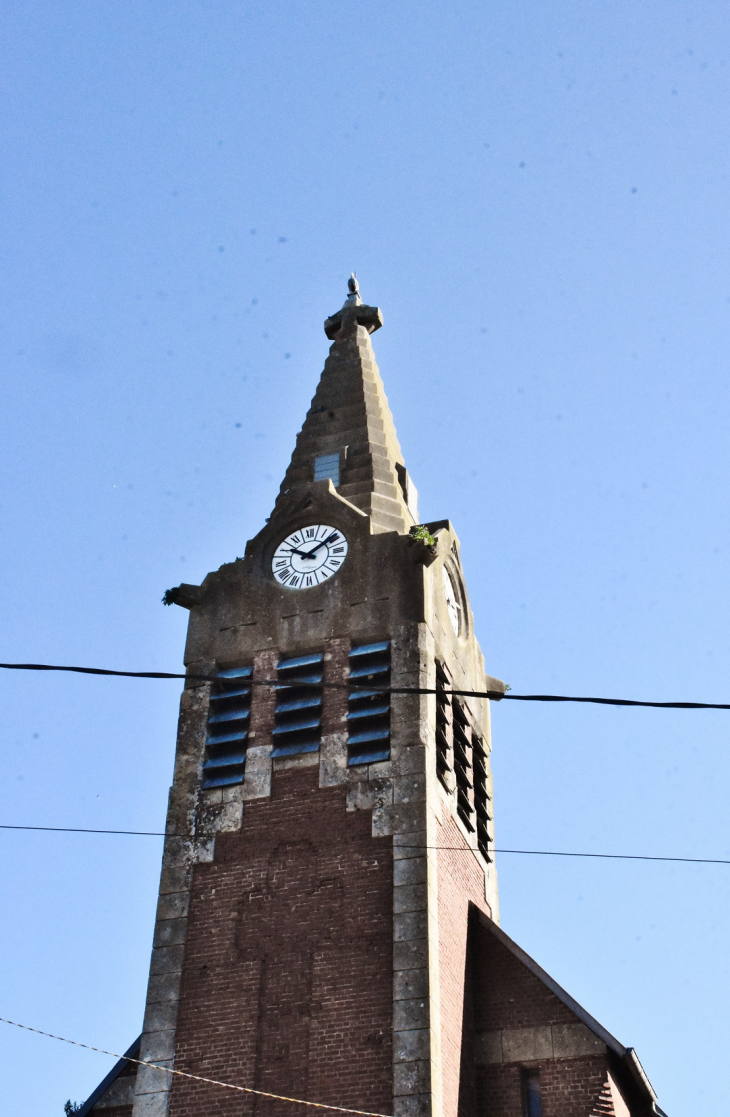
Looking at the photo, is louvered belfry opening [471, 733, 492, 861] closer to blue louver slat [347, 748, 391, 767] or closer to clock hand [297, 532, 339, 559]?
blue louver slat [347, 748, 391, 767]

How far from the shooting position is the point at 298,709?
2827 centimetres

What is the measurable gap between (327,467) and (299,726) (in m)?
7.21

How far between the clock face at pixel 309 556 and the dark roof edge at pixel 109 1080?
8.91 m

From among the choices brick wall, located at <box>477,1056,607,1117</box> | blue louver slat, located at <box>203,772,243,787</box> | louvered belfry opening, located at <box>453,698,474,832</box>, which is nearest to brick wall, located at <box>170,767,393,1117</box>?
blue louver slat, located at <box>203,772,243,787</box>

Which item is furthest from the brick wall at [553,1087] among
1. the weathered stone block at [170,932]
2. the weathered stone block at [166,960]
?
the weathered stone block at [170,932]

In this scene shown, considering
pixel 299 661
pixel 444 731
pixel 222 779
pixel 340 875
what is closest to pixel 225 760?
pixel 222 779

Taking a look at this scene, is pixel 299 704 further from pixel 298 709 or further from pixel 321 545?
pixel 321 545

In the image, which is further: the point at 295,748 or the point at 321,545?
the point at 321,545

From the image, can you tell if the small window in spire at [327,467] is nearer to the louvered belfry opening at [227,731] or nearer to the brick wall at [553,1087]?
the louvered belfry opening at [227,731]

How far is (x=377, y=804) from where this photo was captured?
2658 centimetres

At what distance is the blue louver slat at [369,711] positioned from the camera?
2762 centimetres

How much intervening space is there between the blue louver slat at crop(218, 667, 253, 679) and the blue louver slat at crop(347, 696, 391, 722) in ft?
7.57

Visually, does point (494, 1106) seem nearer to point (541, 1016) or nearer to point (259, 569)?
point (541, 1016)

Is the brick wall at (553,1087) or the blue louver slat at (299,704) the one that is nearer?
the brick wall at (553,1087)
